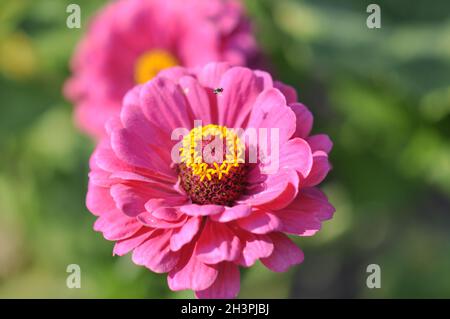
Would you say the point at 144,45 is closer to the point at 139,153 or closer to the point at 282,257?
the point at 139,153

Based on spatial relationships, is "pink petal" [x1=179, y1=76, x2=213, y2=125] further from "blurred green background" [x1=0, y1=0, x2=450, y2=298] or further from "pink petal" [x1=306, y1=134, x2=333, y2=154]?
"blurred green background" [x1=0, y1=0, x2=450, y2=298]

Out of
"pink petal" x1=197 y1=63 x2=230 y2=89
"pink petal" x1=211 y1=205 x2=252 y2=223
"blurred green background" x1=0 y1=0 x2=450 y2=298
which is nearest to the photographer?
"pink petal" x1=211 y1=205 x2=252 y2=223

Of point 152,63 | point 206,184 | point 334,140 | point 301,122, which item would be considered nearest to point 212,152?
point 206,184

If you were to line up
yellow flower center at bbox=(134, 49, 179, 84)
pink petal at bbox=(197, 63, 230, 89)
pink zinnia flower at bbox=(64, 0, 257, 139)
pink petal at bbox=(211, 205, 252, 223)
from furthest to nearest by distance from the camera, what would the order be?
yellow flower center at bbox=(134, 49, 179, 84) → pink zinnia flower at bbox=(64, 0, 257, 139) → pink petal at bbox=(197, 63, 230, 89) → pink petal at bbox=(211, 205, 252, 223)

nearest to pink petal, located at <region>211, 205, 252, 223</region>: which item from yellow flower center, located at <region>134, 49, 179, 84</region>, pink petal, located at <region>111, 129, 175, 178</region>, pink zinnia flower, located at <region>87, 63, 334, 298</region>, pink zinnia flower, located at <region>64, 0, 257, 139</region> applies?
pink zinnia flower, located at <region>87, 63, 334, 298</region>

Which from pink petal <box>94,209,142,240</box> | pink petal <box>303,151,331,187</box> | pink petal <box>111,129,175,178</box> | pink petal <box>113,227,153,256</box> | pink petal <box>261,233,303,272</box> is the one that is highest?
pink petal <box>111,129,175,178</box>
